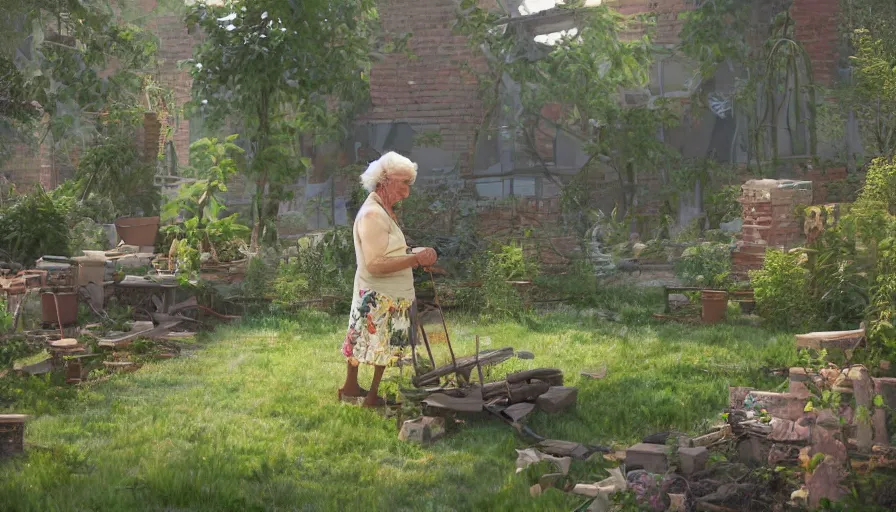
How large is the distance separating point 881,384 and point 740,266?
25.7 feet

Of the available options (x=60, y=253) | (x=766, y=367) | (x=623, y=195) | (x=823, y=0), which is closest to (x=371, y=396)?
(x=766, y=367)

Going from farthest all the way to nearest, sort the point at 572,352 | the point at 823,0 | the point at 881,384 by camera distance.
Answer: the point at 823,0
the point at 572,352
the point at 881,384

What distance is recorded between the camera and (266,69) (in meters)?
14.6

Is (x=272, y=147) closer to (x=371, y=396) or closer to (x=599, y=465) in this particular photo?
(x=371, y=396)

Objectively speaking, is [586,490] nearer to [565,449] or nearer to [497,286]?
[565,449]

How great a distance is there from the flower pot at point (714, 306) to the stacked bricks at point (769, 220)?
5.73ft

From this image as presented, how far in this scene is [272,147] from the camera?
1474 cm

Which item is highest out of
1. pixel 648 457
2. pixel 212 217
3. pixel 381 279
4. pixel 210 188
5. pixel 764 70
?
pixel 764 70

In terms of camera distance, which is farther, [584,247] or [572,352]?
[584,247]

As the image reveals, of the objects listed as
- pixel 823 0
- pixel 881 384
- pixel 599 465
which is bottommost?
pixel 599 465

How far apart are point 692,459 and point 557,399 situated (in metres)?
1.86

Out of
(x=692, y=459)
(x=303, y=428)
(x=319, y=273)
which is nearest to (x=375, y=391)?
(x=303, y=428)

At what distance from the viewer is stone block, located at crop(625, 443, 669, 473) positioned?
5.47 meters

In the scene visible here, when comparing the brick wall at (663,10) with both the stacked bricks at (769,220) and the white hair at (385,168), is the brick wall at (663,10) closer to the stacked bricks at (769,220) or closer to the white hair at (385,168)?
the stacked bricks at (769,220)
